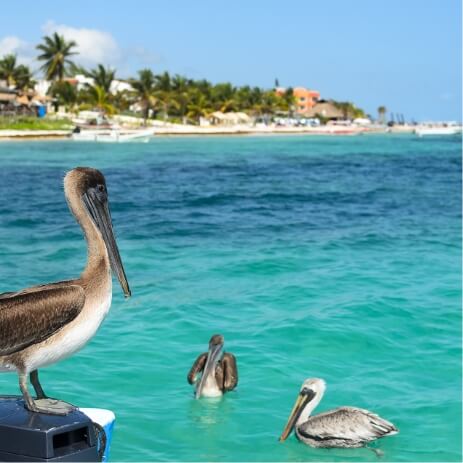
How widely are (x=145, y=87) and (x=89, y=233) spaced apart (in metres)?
88.0

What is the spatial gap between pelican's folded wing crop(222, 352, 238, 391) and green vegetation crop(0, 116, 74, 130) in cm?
6391

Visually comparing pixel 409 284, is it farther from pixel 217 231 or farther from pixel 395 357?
pixel 217 231

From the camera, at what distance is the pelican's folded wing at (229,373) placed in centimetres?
772

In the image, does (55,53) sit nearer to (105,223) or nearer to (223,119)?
(223,119)

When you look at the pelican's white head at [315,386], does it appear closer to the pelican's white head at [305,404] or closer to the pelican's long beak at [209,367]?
the pelican's white head at [305,404]

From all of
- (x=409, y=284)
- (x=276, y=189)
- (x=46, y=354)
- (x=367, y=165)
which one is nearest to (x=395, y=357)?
(x=409, y=284)

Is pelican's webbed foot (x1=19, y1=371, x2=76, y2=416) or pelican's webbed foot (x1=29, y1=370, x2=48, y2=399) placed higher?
pelican's webbed foot (x1=19, y1=371, x2=76, y2=416)

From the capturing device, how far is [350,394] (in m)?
7.99

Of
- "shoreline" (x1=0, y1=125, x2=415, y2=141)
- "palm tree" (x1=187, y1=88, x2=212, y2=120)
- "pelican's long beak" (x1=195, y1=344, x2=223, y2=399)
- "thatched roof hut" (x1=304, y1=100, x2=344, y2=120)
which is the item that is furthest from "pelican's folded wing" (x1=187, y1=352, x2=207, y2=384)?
"thatched roof hut" (x1=304, y1=100, x2=344, y2=120)

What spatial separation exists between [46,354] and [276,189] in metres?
25.5

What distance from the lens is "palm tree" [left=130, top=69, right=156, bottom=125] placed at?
89.1 metres

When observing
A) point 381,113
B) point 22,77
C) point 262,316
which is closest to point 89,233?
point 262,316

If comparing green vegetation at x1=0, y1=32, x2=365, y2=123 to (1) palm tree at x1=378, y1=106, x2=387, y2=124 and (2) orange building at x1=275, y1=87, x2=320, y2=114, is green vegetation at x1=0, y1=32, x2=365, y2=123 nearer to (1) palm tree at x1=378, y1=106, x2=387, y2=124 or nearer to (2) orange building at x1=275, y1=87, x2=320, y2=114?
(2) orange building at x1=275, y1=87, x2=320, y2=114

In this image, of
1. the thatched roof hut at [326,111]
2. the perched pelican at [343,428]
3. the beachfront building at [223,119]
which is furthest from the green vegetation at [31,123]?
the thatched roof hut at [326,111]
